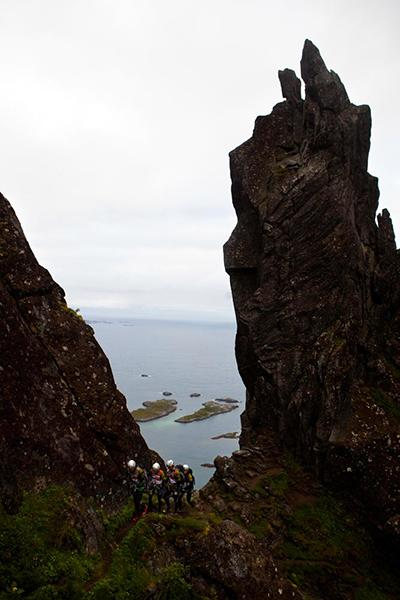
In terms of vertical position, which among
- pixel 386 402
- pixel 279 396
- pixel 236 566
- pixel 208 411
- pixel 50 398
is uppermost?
pixel 50 398

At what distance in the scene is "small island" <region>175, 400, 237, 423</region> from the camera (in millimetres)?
130500

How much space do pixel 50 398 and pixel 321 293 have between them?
→ 2113 cm

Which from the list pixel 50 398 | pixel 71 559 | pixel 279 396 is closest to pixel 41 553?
pixel 71 559

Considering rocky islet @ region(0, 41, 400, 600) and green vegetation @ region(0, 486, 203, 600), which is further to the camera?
rocky islet @ region(0, 41, 400, 600)

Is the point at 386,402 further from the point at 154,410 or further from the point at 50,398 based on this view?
the point at 154,410

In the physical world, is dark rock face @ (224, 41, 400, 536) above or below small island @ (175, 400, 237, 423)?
above

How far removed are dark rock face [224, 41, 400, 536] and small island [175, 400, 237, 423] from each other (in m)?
97.6

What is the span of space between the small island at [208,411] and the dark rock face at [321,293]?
9760 cm

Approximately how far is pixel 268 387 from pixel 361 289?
10775mm

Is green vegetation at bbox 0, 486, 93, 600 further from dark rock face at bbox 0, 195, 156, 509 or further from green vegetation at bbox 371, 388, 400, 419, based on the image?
green vegetation at bbox 371, 388, 400, 419

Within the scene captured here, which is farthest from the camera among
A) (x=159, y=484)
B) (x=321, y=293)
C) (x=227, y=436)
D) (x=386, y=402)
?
(x=227, y=436)

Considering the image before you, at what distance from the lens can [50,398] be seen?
21.6 meters

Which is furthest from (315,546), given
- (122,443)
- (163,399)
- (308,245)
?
(163,399)

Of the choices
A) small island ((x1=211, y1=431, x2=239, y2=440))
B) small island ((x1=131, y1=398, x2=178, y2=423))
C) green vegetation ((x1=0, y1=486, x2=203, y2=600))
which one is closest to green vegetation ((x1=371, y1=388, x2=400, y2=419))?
green vegetation ((x1=0, y1=486, x2=203, y2=600))
